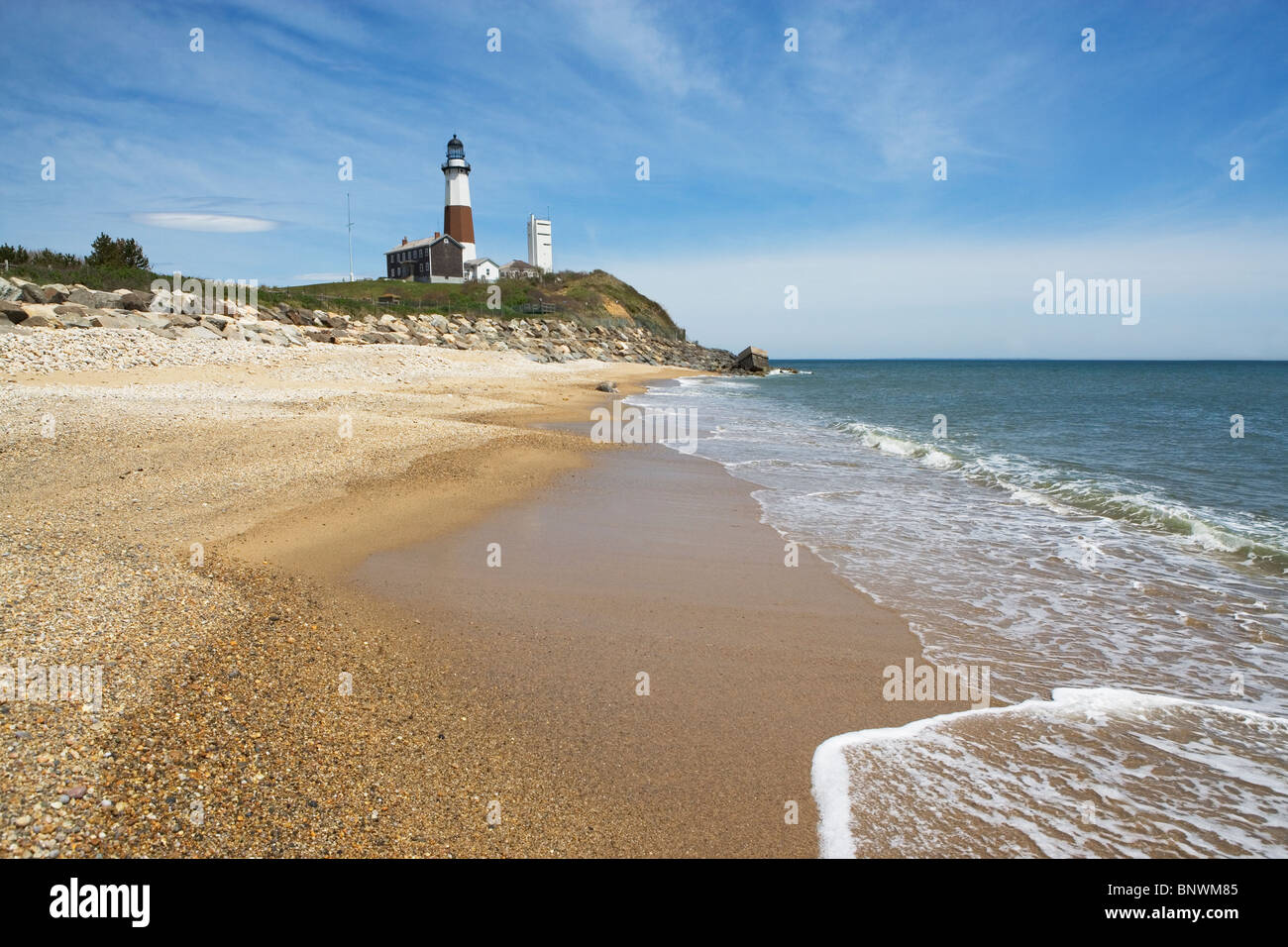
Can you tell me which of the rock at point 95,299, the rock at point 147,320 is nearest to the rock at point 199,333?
the rock at point 147,320

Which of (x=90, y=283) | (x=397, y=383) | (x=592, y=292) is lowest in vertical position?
(x=397, y=383)

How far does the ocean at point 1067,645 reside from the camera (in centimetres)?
353

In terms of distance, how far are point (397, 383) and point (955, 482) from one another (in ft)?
59.5

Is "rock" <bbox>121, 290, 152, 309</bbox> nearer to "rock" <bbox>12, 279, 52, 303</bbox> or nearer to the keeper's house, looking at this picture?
"rock" <bbox>12, 279, 52, 303</bbox>

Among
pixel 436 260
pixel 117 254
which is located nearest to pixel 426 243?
pixel 436 260

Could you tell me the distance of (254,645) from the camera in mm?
4723

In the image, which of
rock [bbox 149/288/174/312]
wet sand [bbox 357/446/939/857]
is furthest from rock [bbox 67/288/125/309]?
wet sand [bbox 357/446/939/857]

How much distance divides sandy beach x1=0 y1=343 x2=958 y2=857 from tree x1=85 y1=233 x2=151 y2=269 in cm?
3668

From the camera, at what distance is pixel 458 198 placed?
238 feet

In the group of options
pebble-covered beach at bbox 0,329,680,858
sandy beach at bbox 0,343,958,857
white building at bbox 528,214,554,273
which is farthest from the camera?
white building at bbox 528,214,554,273

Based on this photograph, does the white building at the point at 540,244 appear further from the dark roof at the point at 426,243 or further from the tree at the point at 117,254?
the tree at the point at 117,254

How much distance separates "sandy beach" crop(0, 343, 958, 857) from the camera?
319cm
